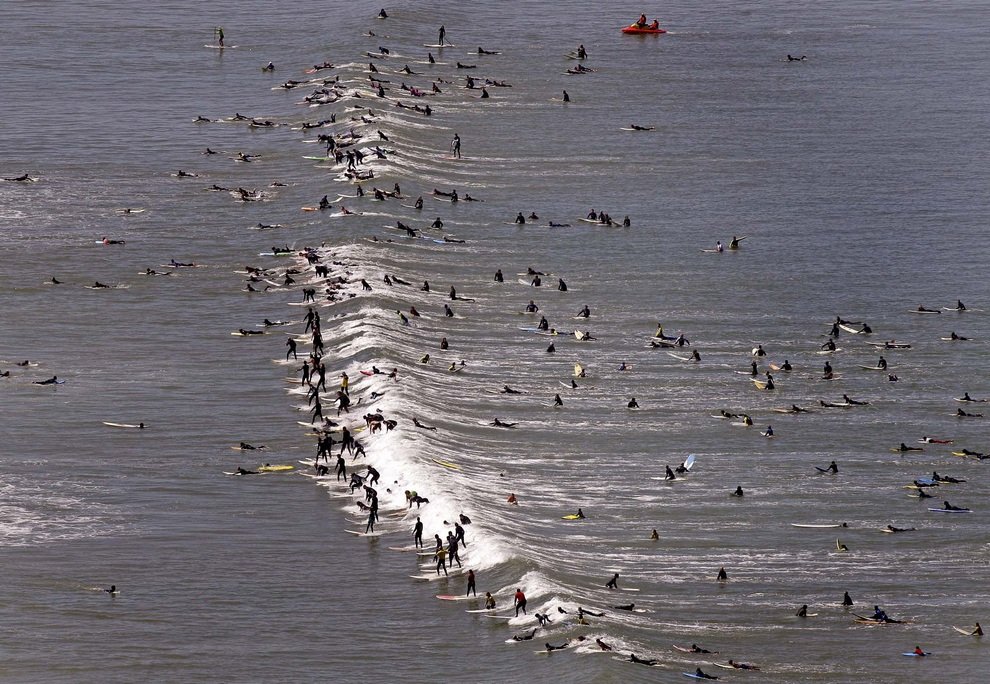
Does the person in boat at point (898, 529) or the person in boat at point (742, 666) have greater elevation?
the person in boat at point (898, 529)

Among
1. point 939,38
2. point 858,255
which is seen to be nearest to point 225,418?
point 858,255

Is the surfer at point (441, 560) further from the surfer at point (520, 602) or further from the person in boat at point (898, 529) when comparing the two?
the person in boat at point (898, 529)

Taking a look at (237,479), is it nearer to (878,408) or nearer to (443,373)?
(443,373)

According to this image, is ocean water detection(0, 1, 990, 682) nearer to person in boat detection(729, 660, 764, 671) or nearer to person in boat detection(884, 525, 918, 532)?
person in boat detection(729, 660, 764, 671)

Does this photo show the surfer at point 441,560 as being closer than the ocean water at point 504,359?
No

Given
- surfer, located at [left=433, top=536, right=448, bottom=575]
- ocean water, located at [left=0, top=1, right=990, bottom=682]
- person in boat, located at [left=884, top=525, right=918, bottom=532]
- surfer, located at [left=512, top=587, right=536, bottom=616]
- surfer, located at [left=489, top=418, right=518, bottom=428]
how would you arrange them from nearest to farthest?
ocean water, located at [left=0, top=1, right=990, bottom=682], surfer, located at [left=512, top=587, right=536, bottom=616], surfer, located at [left=433, top=536, right=448, bottom=575], person in boat, located at [left=884, top=525, right=918, bottom=532], surfer, located at [left=489, top=418, right=518, bottom=428]

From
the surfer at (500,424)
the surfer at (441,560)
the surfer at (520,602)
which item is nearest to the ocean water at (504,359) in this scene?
the surfer at (520,602)

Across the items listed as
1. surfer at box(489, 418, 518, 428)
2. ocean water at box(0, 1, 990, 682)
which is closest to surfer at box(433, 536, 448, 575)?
ocean water at box(0, 1, 990, 682)

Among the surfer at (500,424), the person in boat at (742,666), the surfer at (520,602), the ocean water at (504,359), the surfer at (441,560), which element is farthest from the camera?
the surfer at (500,424)
